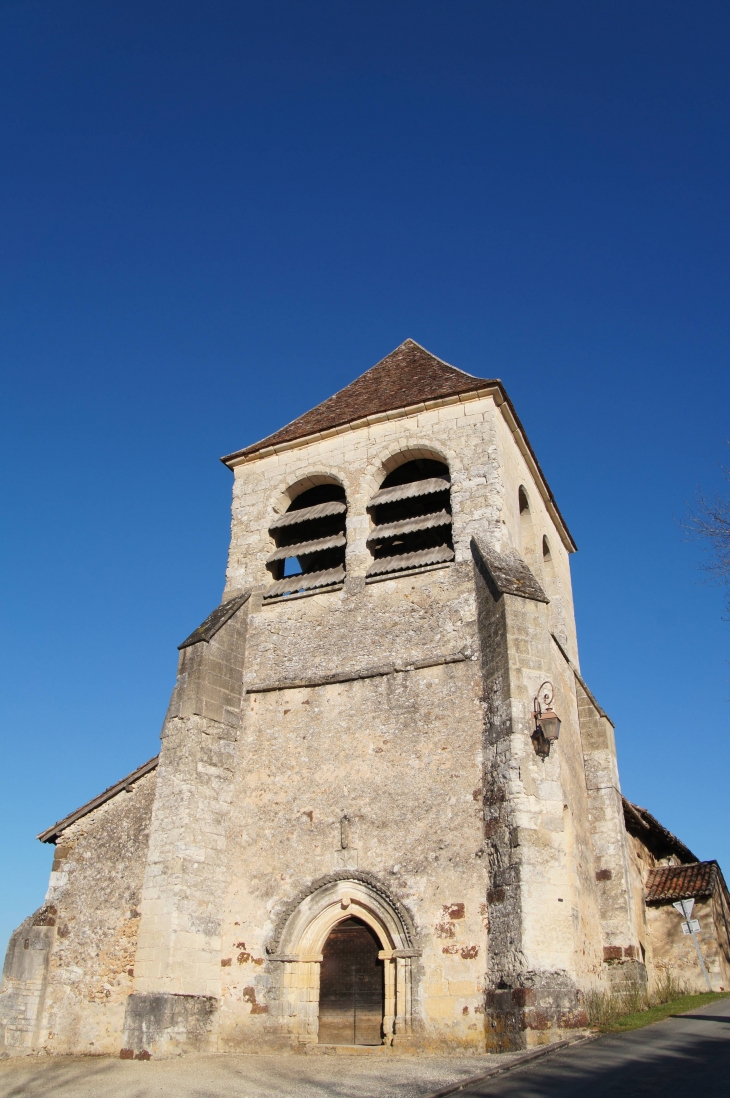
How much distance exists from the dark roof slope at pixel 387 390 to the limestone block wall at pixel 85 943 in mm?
6305

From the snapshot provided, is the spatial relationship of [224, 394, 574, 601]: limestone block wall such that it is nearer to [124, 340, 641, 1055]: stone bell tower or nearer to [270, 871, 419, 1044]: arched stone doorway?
[124, 340, 641, 1055]: stone bell tower

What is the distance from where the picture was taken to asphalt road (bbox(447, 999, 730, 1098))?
20.1 feet

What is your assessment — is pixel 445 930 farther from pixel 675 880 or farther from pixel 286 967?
pixel 675 880

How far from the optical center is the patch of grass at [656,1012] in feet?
30.9

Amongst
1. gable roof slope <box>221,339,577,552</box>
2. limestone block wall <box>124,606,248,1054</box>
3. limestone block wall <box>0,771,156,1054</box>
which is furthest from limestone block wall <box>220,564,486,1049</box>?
gable roof slope <box>221,339,577,552</box>

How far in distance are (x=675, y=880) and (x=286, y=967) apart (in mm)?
8260

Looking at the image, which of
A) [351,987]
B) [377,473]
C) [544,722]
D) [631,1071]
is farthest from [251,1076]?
[377,473]

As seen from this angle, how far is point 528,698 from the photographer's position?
33.4 feet

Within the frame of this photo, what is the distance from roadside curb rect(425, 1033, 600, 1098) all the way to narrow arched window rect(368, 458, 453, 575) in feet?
20.0

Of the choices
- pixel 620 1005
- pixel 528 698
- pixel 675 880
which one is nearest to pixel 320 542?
pixel 528 698

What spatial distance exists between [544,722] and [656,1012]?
462cm

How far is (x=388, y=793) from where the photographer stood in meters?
10.7

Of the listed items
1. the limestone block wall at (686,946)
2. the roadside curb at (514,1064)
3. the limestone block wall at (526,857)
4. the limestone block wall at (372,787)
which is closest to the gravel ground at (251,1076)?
the roadside curb at (514,1064)

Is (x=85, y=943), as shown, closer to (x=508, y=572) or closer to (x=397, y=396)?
(x=508, y=572)
